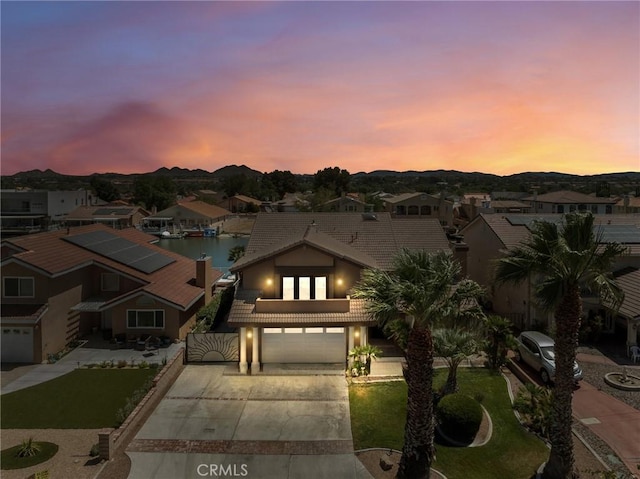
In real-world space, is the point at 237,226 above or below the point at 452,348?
above

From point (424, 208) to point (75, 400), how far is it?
235ft

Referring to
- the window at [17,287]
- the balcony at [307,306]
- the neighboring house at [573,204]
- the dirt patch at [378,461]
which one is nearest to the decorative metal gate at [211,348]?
the balcony at [307,306]

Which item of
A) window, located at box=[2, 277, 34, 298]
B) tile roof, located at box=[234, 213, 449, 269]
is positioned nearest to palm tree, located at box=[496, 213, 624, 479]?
tile roof, located at box=[234, 213, 449, 269]

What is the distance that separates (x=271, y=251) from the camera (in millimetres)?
25047

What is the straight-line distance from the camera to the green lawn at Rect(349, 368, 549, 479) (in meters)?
15.0

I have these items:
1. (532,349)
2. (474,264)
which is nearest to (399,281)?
(532,349)

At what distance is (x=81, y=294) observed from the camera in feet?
91.5

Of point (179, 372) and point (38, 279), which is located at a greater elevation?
point (38, 279)

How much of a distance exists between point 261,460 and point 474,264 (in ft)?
84.0

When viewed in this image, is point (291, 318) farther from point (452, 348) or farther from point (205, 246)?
point (205, 246)

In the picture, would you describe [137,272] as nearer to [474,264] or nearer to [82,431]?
[82,431]

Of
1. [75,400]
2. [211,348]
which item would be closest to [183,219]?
[211,348]

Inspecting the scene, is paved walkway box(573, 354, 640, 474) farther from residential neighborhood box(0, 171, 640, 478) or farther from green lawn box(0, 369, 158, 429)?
green lawn box(0, 369, 158, 429)

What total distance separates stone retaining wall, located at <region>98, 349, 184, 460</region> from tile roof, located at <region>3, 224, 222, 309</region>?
196 inches
